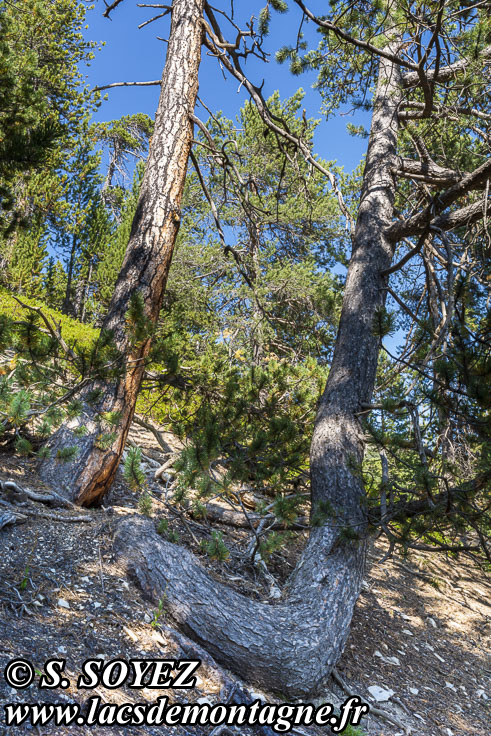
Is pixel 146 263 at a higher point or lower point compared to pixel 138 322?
higher

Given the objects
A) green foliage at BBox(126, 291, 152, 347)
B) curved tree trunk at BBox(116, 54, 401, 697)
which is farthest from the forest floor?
green foliage at BBox(126, 291, 152, 347)

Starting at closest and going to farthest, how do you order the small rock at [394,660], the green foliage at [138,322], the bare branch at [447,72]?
the green foliage at [138,322] < the small rock at [394,660] < the bare branch at [447,72]

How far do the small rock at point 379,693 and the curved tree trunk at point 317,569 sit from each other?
1.36 feet

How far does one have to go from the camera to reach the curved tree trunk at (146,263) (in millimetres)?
3533

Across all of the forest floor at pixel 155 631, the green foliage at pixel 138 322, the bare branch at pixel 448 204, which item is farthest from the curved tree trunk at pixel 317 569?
the green foliage at pixel 138 322

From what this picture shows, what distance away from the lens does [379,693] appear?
2.94 meters

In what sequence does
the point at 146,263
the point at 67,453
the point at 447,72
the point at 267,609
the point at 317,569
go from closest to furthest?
1. the point at 267,609
2. the point at 317,569
3. the point at 67,453
4. the point at 146,263
5. the point at 447,72

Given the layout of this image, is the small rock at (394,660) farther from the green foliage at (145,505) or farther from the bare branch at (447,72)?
the bare branch at (447,72)

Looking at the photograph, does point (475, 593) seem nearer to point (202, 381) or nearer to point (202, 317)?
point (202, 381)

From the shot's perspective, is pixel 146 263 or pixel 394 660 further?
pixel 146 263

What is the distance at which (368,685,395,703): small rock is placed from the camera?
2889mm

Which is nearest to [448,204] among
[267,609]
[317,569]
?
[317,569]

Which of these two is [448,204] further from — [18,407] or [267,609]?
[18,407]

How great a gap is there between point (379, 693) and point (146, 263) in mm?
3379
